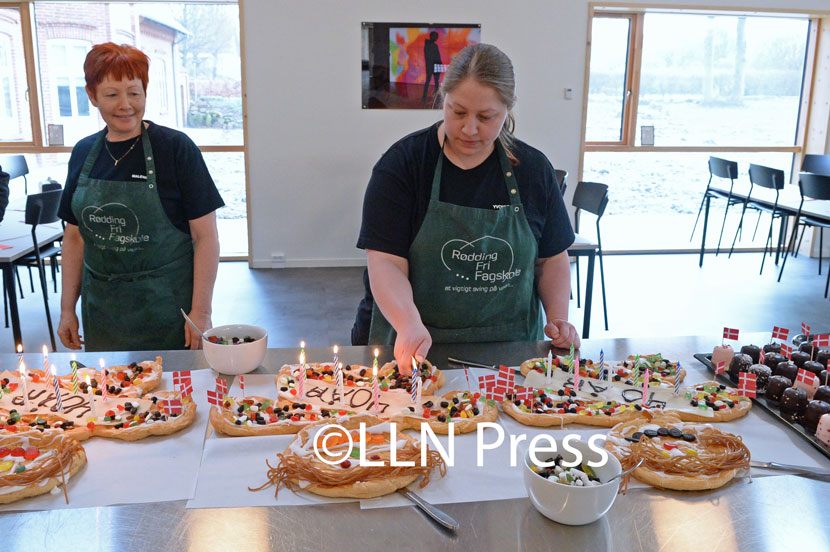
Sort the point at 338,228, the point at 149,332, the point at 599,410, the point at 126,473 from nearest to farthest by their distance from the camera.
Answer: the point at 126,473 → the point at 599,410 → the point at 149,332 → the point at 338,228

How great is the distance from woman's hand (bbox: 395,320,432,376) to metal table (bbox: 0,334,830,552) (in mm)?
526

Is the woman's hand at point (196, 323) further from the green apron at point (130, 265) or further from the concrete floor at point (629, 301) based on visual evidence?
the concrete floor at point (629, 301)

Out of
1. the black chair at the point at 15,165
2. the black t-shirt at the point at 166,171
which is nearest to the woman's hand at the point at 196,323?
the black t-shirt at the point at 166,171

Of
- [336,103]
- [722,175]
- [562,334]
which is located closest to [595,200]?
[722,175]

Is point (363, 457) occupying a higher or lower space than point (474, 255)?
lower

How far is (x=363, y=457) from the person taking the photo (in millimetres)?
1360

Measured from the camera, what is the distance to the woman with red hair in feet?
7.33

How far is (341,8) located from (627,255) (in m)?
3.57

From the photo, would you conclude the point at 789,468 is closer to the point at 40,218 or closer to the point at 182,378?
the point at 182,378

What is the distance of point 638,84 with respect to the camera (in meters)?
6.72

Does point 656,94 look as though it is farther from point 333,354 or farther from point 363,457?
point 363,457

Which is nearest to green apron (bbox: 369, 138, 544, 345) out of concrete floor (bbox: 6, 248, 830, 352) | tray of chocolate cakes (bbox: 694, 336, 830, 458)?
tray of chocolate cakes (bbox: 694, 336, 830, 458)

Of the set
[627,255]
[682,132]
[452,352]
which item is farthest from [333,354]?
[682,132]

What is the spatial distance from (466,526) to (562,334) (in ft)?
2.82
